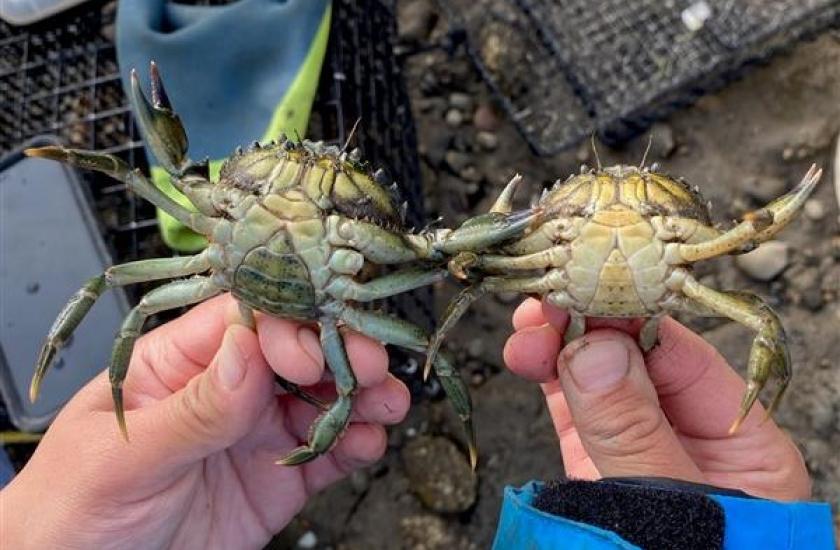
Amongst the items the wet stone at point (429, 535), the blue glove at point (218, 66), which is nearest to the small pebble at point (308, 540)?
the wet stone at point (429, 535)

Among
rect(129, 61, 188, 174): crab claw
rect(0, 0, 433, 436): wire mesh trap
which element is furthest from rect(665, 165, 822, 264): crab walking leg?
rect(0, 0, 433, 436): wire mesh trap

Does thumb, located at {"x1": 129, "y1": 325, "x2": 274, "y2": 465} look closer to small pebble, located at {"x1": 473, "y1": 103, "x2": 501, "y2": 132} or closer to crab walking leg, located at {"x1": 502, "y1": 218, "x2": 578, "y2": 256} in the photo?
crab walking leg, located at {"x1": 502, "y1": 218, "x2": 578, "y2": 256}

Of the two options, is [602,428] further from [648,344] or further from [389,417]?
[389,417]

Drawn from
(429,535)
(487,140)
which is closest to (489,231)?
(429,535)

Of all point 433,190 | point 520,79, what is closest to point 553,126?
point 520,79

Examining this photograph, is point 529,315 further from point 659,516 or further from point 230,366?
point 230,366

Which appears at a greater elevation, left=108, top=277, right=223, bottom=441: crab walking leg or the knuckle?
left=108, top=277, right=223, bottom=441: crab walking leg
